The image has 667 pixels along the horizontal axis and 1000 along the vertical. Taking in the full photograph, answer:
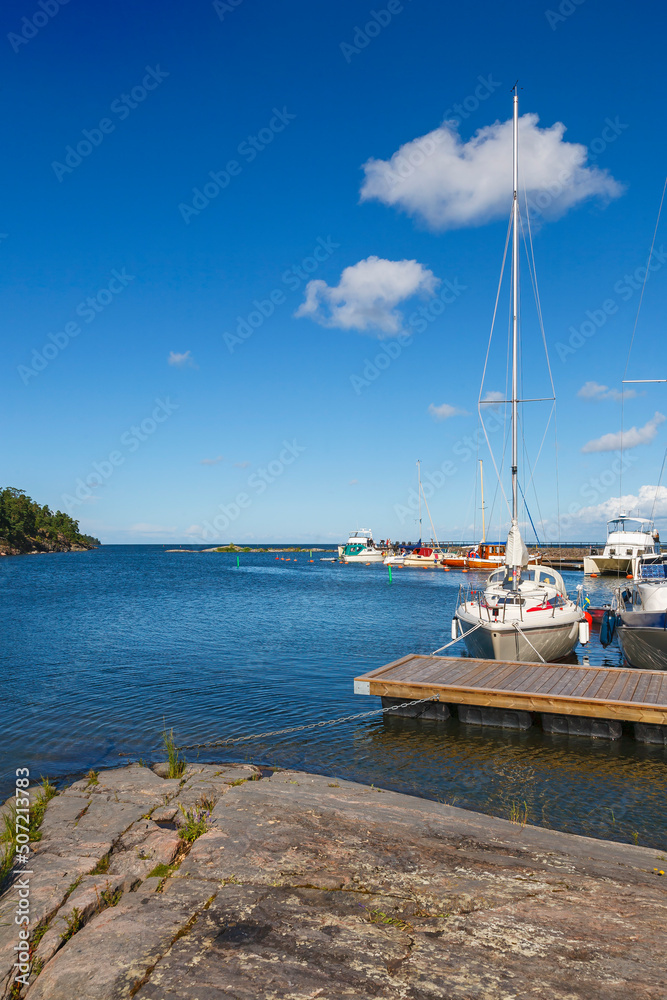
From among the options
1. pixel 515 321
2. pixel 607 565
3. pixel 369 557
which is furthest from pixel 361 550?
pixel 515 321

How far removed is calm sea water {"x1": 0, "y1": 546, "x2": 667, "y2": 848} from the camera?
10.6m

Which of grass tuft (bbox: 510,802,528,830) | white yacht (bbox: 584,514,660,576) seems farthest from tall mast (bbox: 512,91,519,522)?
white yacht (bbox: 584,514,660,576)

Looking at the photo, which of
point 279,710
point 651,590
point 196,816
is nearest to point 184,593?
point 279,710

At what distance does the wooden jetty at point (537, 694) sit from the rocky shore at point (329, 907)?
5.76 meters

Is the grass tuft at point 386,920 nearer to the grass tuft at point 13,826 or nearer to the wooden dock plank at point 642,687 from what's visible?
the grass tuft at point 13,826

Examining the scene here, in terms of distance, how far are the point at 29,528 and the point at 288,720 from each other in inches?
6336

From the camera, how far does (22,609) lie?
38438 millimetres

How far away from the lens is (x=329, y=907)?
5.21 meters

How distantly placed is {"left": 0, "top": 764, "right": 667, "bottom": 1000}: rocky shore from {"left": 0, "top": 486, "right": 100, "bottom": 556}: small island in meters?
146

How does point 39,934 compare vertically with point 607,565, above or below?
above

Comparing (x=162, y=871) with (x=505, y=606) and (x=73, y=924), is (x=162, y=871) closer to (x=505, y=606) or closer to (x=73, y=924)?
(x=73, y=924)

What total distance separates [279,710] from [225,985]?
11780 millimetres

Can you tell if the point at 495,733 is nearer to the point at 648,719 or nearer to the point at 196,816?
the point at 648,719

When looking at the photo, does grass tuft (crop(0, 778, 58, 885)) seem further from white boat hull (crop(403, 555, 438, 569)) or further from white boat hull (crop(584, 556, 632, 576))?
white boat hull (crop(403, 555, 438, 569))
